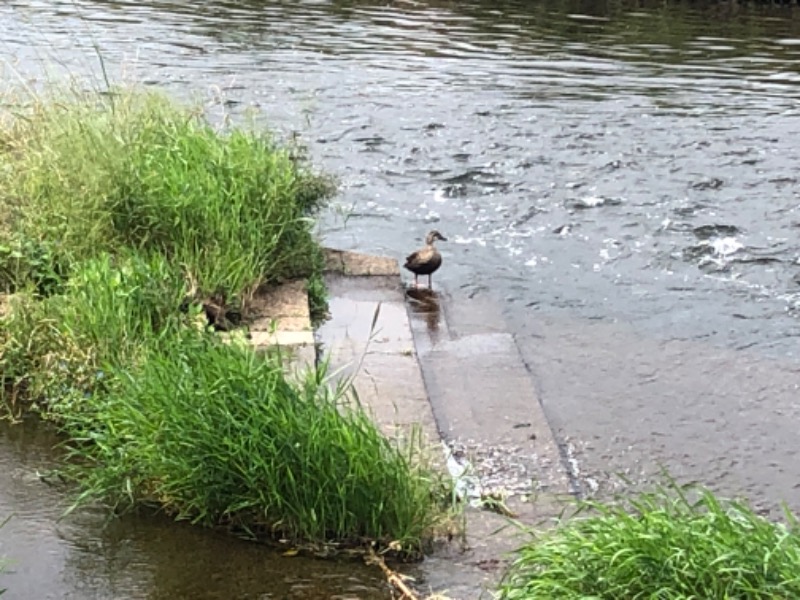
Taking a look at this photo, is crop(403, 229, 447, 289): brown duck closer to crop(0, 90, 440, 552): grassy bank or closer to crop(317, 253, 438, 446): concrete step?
crop(317, 253, 438, 446): concrete step

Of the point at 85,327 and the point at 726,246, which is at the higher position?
the point at 85,327

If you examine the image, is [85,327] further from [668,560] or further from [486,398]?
[668,560]

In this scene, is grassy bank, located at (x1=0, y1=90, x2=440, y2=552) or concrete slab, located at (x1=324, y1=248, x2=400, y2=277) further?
concrete slab, located at (x1=324, y1=248, x2=400, y2=277)

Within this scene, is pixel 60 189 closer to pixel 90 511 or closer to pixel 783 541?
pixel 90 511

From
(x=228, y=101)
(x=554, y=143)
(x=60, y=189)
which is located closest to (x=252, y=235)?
(x=60, y=189)

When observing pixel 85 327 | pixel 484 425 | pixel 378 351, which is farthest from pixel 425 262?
pixel 85 327

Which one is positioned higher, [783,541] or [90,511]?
[783,541]

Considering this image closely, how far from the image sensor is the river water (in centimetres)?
580

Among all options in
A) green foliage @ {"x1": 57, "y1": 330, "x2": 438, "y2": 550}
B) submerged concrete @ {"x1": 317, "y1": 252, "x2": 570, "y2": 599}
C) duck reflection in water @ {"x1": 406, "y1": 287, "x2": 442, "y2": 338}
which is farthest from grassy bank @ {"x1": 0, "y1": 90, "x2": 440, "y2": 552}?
duck reflection in water @ {"x1": 406, "y1": 287, "x2": 442, "y2": 338}

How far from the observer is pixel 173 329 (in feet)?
17.7

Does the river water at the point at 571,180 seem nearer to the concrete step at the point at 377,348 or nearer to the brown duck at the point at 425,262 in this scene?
the brown duck at the point at 425,262

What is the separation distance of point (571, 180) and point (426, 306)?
125 inches

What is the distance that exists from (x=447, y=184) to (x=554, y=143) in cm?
162

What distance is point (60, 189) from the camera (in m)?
6.67
